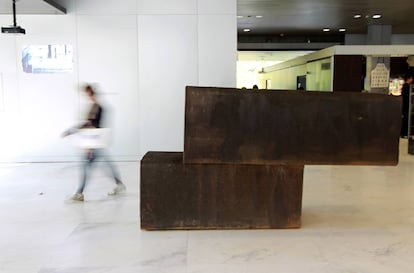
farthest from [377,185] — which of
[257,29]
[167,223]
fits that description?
[257,29]

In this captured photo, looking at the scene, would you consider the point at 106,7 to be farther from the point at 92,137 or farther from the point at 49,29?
the point at 92,137

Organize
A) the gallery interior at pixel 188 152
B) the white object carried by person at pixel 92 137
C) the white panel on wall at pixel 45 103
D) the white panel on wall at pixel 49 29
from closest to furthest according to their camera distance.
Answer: the gallery interior at pixel 188 152 < the white object carried by person at pixel 92 137 < the white panel on wall at pixel 49 29 < the white panel on wall at pixel 45 103

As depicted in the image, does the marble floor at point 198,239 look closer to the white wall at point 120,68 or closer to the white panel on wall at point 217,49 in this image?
the white wall at point 120,68

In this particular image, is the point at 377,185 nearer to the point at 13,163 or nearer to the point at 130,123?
the point at 130,123

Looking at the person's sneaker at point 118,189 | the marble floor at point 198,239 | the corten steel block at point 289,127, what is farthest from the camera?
the person's sneaker at point 118,189

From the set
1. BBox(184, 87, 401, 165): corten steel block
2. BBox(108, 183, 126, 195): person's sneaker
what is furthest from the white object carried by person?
BBox(184, 87, 401, 165): corten steel block

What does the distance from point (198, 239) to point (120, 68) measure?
542cm

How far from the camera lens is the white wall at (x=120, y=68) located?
345 inches

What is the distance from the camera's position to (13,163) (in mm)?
8984

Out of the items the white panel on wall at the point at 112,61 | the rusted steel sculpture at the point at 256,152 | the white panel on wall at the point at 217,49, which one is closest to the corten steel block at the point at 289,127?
the rusted steel sculpture at the point at 256,152

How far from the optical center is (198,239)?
4.29 m

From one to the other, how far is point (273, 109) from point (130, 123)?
5.14 meters

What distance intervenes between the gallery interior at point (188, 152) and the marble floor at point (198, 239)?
2 centimetres

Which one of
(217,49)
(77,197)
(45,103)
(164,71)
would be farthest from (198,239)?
(45,103)
